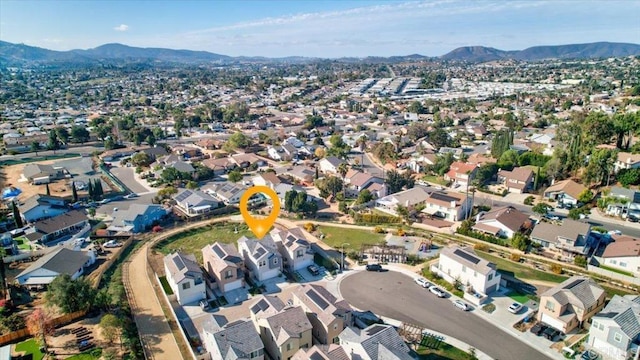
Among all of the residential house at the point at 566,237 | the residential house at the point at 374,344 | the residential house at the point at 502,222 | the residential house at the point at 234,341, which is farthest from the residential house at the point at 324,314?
the residential house at the point at 566,237

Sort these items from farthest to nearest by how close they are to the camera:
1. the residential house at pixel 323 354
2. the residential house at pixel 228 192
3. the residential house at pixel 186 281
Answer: the residential house at pixel 228 192 < the residential house at pixel 186 281 < the residential house at pixel 323 354

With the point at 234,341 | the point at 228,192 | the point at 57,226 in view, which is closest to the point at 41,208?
the point at 57,226

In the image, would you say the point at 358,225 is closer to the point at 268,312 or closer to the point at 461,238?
the point at 461,238

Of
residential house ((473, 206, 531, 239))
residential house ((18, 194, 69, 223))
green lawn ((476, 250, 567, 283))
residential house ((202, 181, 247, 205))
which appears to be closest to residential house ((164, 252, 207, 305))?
residential house ((202, 181, 247, 205))

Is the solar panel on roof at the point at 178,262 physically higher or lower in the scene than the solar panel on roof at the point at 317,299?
higher

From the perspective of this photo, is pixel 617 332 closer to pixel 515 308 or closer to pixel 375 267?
pixel 515 308

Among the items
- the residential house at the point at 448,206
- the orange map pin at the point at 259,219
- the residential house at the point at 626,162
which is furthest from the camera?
the residential house at the point at 626,162

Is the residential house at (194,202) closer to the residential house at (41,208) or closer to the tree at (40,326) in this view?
the residential house at (41,208)
